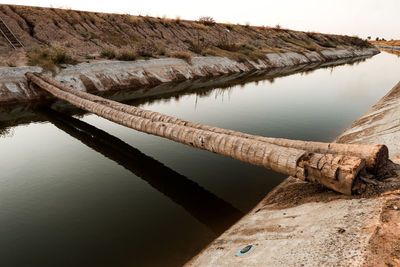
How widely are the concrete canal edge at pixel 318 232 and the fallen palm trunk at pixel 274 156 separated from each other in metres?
0.47

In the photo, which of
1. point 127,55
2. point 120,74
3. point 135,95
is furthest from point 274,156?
point 127,55

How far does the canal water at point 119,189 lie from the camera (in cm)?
518

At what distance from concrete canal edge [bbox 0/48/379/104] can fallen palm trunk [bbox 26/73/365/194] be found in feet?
38.2

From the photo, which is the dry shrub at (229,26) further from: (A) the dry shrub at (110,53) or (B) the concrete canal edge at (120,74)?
(A) the dry shrub at (110,53)

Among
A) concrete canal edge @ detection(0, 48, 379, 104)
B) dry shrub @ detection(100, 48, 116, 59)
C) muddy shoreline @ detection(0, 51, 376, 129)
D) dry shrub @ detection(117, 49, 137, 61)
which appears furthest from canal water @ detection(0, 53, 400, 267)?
dry shrub @ detection(100, 48, 116, 59)

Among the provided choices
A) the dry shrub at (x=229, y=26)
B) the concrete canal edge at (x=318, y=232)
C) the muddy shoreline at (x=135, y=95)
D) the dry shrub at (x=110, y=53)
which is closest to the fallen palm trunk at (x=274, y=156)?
the concrete canal edge at (x=318, y=232)

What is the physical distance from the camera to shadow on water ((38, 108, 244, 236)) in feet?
20.5

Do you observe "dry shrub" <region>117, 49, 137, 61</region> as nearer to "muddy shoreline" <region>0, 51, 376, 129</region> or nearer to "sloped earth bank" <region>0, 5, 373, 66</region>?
"sloped earth bank" <region>0, 5, 373, 66</region>

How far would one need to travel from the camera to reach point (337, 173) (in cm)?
459

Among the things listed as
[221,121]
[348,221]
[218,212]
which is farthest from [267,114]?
[348,221]

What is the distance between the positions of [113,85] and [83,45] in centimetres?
1164

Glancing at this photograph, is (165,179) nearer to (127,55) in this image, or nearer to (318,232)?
(318,232)

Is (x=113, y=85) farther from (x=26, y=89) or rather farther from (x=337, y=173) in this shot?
(x=337, y=173)

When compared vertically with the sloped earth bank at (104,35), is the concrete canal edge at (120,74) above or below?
below
